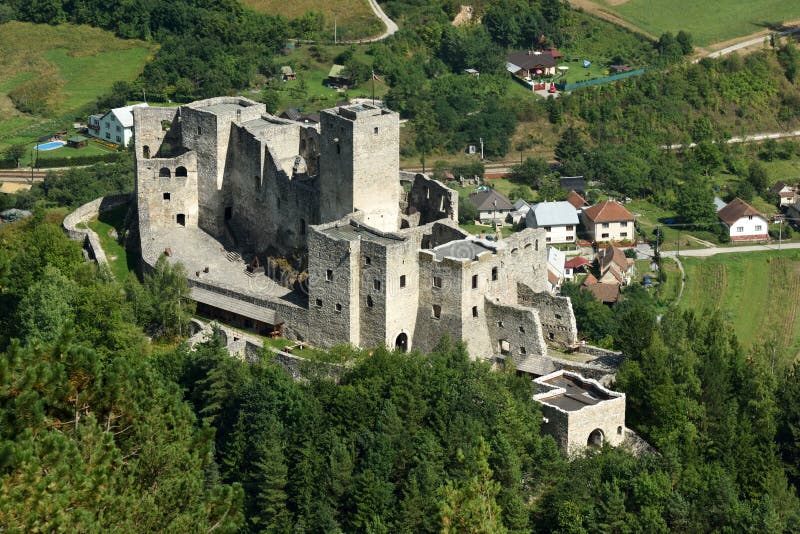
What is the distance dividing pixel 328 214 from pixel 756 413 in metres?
23.9

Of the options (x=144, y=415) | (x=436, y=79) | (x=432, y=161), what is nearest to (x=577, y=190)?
(x=432, y=161)

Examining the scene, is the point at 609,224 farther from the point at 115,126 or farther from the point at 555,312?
the point at 555,312

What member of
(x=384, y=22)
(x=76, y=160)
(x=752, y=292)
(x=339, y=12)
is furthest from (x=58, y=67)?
(x=752, y=292)

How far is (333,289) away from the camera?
71250 mm

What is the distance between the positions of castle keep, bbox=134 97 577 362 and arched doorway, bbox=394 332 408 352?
2.0 inches

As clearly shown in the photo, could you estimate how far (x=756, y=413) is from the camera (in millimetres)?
68688

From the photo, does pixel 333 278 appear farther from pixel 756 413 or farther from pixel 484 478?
pixel 756 413

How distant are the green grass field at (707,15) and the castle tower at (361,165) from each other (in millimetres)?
107056

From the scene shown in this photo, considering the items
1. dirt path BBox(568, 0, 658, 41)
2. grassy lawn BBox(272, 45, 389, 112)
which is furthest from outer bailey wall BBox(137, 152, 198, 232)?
dirt path BBox(568, 0, 658, 41)

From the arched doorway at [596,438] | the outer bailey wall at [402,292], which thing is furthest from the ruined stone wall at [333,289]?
the arched doorway at [596,438]

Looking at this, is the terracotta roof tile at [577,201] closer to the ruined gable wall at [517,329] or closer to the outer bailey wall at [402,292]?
the ruined gable wall at [517,329]

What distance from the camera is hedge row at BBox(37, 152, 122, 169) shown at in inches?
5202

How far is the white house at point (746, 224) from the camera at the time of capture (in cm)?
13125

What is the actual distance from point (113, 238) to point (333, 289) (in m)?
19.8
